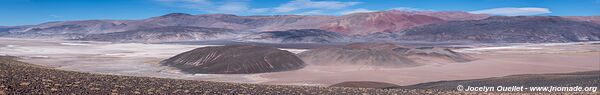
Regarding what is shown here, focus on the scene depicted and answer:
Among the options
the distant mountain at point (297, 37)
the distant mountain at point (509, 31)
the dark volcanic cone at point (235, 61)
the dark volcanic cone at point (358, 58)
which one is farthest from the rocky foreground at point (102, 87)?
the distant mountain at point (509, 31)

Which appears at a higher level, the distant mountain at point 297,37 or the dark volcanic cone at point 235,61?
the distant mountain at point 297,37

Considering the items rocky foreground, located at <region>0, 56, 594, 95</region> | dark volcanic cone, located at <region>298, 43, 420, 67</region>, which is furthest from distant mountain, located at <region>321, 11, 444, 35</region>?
rocky foreground, located at <region>0, 56, 594, 95</region>

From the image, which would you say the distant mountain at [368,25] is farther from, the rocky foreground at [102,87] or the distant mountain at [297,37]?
the rocky foreground at [102,87]

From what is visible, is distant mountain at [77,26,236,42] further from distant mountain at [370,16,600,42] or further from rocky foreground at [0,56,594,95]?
rocky foreground at [0,56,594,95]

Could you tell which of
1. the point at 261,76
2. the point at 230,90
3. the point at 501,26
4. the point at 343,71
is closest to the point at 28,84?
the point at 230,90

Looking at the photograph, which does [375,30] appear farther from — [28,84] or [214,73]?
[28,84]
